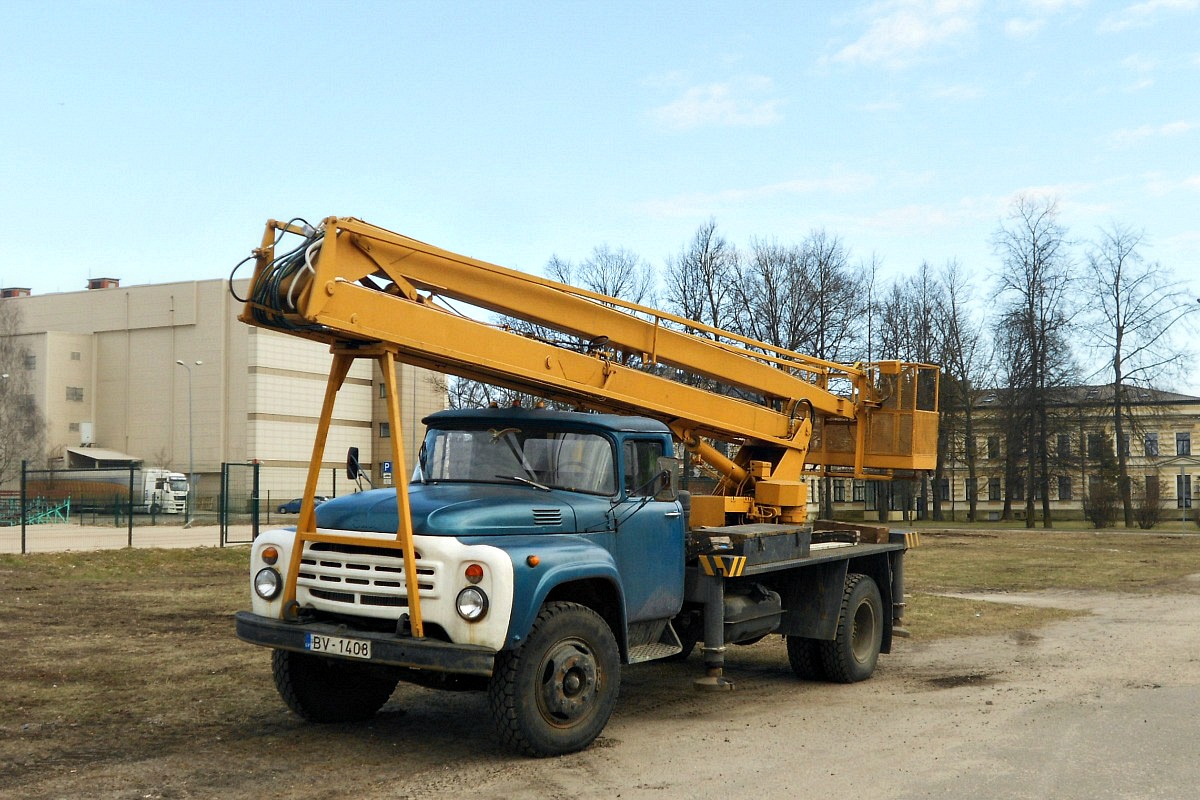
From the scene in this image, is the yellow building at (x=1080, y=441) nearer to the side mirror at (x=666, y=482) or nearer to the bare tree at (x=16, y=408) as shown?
the side mirror at (x=666, y=482)

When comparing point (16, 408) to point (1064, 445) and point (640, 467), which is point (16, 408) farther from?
point (640, 467)

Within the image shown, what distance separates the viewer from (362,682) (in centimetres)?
803

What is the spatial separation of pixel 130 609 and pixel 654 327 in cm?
903

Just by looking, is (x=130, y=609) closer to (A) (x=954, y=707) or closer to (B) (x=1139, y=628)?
(A) (x=954, y=707)

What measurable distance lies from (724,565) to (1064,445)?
47344 mm

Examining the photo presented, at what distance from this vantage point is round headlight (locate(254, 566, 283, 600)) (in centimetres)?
727

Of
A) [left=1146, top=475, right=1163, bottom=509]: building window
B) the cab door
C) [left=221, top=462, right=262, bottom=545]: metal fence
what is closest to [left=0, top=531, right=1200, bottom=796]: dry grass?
the cab door

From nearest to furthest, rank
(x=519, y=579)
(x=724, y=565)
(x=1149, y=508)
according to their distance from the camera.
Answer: (x=519, y=579)
(x=724, y=565)
(x=1149, y=508)

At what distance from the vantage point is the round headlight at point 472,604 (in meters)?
6.46

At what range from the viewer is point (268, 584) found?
7.30 m

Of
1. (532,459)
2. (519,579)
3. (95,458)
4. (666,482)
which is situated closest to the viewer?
(519,579)

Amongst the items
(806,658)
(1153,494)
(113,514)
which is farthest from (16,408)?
(806,658)

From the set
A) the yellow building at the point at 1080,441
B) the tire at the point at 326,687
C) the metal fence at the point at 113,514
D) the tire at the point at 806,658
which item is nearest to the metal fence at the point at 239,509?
the metal fence at the point at 113,514

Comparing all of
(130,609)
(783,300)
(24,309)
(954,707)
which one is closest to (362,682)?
(954,707)
